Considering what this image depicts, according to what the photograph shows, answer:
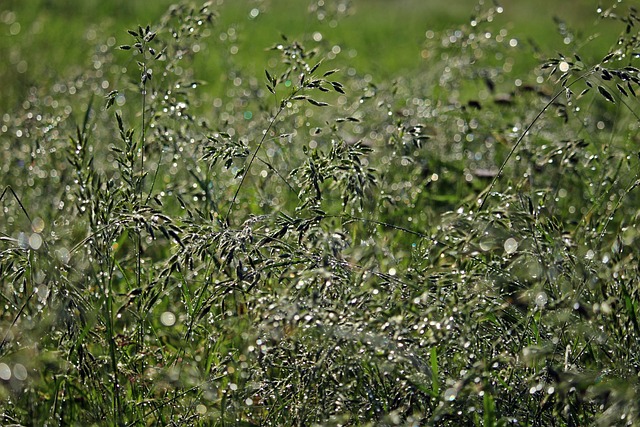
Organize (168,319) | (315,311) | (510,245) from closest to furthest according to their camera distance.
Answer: (315,311) < (510,245) < (168,319)

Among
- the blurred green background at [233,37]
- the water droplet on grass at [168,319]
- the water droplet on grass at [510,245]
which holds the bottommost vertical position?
the water droplet on grass at [510,245]

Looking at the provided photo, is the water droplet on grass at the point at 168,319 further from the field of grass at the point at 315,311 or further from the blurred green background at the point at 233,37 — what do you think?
the blurred green background at the point at 233,37

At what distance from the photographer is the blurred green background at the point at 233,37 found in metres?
5.29

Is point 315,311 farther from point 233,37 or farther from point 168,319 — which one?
point 233,37

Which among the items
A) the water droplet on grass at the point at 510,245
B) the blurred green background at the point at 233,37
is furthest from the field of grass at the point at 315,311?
the blurred green background at the point at 233,37

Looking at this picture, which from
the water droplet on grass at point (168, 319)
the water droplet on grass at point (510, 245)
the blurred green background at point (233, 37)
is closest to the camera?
the water droplet on grass at point (510, 245)

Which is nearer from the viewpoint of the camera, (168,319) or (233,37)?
(168,319)

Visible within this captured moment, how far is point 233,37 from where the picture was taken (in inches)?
142

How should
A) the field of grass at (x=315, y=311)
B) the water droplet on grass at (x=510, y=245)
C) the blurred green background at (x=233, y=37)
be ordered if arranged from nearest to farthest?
the field of grass at (x=315, y=311)
the water droplet on grass at (x=510, y=245)
the blurred green background at (x=233, y=37)

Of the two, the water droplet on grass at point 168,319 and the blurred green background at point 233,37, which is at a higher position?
the blurred green background at point 233,37

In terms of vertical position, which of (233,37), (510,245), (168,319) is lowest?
(510,245)

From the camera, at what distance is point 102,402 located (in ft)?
6.59

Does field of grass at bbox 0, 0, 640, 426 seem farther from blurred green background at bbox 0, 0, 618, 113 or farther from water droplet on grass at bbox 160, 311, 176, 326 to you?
blurred green background at bbox 0, 0, 618, 113

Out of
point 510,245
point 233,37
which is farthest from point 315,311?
point 233,37
